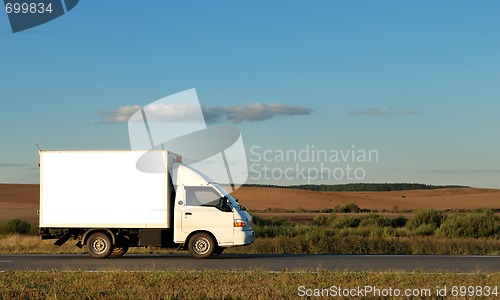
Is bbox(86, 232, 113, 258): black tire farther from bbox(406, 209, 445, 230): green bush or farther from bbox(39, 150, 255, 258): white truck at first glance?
bbox(406, 209, 445, 230): green bush

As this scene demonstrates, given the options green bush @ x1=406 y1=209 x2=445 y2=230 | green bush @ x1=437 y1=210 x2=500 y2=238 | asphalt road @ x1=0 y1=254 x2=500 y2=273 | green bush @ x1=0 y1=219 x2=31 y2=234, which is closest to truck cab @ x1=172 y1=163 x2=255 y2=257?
asphalt road @ x1=0 y1=254 x2=500 y2=273

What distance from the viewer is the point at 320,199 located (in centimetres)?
11938

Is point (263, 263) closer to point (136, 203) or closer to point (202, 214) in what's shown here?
point (202, 214)

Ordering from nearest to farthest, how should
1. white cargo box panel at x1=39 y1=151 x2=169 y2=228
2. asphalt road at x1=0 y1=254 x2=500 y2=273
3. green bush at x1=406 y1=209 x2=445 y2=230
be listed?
asphalt road at x1=0 y1=254 x2=500 y2=273 → white cargo box panel at x1=39 y1=151 x2=169 y2=228 → green bush at x1=406 y1=209 x2=445 y2=230

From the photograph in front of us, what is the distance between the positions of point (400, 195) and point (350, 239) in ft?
362

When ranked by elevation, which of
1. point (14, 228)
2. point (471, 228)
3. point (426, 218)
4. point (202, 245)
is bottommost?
→ point (202, 245)

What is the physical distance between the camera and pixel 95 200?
23516 millimetres

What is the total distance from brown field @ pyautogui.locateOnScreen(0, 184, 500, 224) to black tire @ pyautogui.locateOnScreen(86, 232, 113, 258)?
63785mm

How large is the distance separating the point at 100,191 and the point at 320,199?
97.3 m

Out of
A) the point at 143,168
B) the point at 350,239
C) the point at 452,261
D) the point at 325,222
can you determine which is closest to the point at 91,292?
the point at 143,168

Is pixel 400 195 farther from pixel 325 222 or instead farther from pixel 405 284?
pixel 405 284

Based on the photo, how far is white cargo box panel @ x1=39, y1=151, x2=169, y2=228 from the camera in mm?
23297

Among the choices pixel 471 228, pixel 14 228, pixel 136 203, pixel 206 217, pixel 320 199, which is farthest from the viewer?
pixel 320 199

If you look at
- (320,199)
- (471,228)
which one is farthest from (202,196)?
(320,199)
